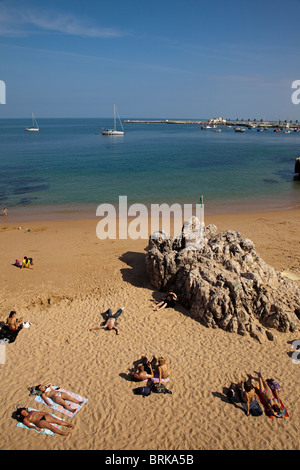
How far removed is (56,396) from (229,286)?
575 centimetres

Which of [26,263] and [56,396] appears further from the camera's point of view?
[26,263]

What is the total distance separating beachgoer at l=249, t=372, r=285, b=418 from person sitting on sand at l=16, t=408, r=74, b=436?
4410mm

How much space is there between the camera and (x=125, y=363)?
308 inches

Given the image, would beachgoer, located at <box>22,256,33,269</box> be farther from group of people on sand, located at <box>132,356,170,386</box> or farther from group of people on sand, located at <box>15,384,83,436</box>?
group of people on sand, located at <box>132,356,170,386</box>

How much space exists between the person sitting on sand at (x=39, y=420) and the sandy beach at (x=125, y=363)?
133 millimetres

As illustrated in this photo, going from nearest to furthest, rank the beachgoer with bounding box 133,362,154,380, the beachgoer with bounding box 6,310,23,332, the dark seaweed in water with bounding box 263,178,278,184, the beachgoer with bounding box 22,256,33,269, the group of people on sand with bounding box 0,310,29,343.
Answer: the beachgoer with bounding box 133,362,154,380
the group of people on sand with bounding box 0,310,29,343
the beachgoer with bounding box 6,310,23,332
the beachgoer with bounding box 22,256,33,269
the dark seaweed in water with bounding box 263,178,278,184

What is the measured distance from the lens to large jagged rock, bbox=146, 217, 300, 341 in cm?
890

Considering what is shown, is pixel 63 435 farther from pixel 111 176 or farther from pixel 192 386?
pixel 111 176

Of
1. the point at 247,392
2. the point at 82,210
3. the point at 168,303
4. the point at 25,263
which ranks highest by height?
the point at 82,210

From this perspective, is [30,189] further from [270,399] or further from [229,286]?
[270,399]

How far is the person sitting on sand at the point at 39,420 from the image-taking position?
6047 mm

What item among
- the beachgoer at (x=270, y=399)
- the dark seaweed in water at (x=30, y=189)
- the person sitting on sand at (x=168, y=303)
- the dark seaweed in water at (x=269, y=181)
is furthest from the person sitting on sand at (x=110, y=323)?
the dark seaweed in water at (x=269, y=181)

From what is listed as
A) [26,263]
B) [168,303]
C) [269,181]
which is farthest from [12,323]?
[269,181]

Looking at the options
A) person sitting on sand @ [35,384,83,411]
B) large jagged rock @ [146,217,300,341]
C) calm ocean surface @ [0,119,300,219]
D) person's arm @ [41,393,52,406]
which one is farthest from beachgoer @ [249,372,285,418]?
calm ocean surface @ [0,119,300,219]
